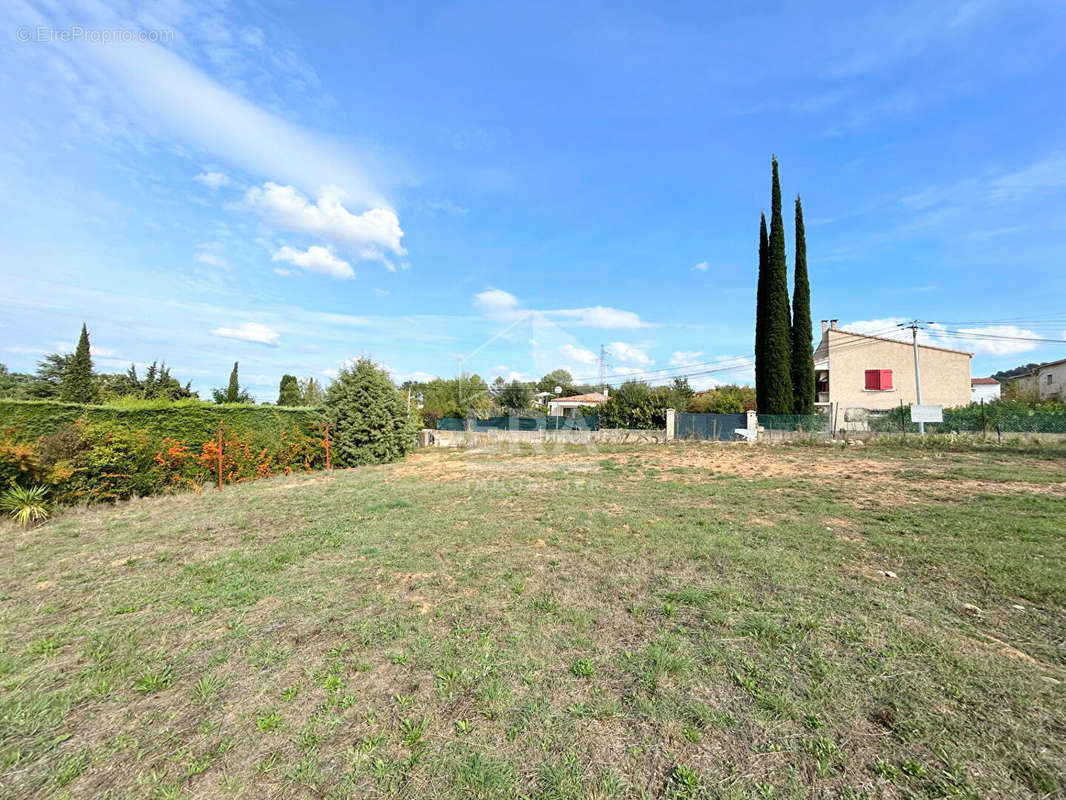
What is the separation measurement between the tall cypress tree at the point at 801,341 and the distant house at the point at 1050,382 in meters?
22.8

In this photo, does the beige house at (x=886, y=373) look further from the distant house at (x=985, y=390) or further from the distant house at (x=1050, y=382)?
the distant house at (x=1050, y=382)

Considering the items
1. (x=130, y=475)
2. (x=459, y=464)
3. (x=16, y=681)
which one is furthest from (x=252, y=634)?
(x=459, y=464)

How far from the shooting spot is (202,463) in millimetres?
9336

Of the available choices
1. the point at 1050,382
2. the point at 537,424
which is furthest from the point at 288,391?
the point at 1050,382

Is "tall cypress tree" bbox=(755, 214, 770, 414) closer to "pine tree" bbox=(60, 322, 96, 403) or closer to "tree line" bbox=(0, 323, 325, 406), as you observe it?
"tree line" bbox=(0, 323, 325, 406)

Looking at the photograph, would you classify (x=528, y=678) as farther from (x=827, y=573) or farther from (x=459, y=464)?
(x=459, y=464)

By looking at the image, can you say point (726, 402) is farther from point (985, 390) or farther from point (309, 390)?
point (309, 390)

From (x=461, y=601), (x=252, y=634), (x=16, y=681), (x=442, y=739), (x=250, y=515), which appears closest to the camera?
(x=442, y=739)

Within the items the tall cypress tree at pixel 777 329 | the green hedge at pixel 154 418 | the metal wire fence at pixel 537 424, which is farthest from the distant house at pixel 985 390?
the green hedge at pixel 154 418

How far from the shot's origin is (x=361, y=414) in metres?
13.6

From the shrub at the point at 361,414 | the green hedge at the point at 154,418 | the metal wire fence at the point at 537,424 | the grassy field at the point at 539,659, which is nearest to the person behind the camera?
the grassy field at the point at 539,659

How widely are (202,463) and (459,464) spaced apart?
21.7 ft

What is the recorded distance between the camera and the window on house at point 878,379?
2778 centimetres

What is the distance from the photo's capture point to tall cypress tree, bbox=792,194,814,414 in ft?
72.7
